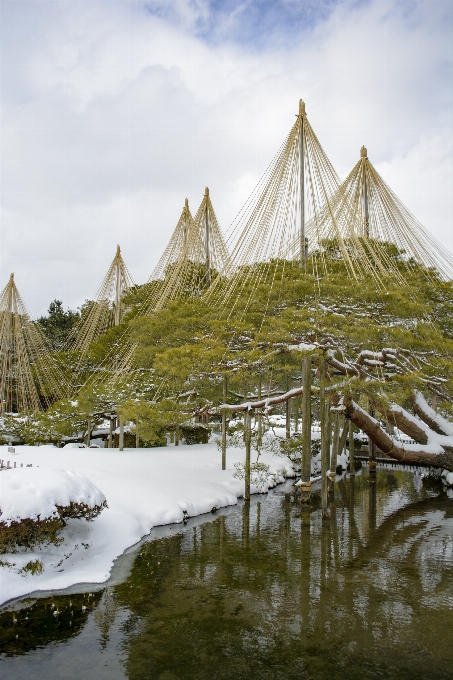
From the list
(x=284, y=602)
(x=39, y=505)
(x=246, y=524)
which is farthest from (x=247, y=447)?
(x=39, y=505)

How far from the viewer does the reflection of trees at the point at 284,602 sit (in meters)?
6.49

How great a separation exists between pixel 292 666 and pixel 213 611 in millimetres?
1996

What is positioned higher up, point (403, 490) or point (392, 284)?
point (392, 284)

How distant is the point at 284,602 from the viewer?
844cm

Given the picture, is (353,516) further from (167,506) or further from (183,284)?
(183,284)

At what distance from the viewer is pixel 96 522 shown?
36.9 feet

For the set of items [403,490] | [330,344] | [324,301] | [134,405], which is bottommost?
[403,490]

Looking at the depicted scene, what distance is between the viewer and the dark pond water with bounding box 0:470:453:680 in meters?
6.38

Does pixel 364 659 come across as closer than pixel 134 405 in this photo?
Yes

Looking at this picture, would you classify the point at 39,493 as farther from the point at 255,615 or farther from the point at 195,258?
the point at 195,258

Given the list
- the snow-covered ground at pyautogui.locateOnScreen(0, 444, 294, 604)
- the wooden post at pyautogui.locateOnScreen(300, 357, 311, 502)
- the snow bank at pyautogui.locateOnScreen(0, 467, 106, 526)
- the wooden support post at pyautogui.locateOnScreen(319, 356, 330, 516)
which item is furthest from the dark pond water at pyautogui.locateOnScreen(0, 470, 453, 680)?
the wooden post at pyautogui.locateOnScreen(300, 357, 311, 502)

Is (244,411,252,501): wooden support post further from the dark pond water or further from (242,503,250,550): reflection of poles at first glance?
the dark pond water

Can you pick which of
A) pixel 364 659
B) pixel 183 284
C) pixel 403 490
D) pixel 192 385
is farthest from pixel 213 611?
pixel 183 284

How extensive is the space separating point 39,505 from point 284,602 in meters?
4.52
